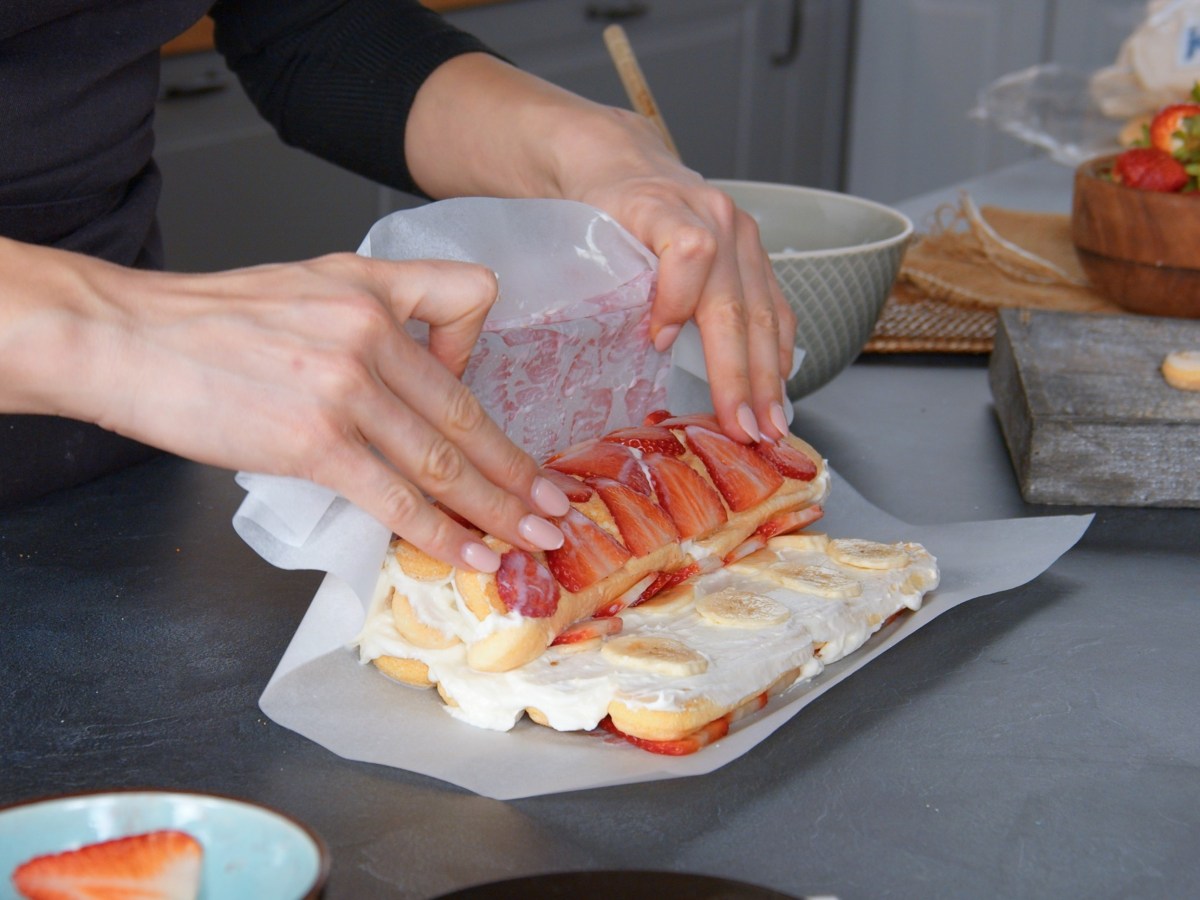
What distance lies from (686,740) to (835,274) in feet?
2.04

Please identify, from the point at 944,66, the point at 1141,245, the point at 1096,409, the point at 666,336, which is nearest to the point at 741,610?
the point at 666,336

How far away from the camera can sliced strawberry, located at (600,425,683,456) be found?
3.40 feet

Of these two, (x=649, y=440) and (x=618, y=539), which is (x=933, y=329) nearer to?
(x=649, y=440)

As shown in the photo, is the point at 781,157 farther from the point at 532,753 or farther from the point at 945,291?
the point at 532,753

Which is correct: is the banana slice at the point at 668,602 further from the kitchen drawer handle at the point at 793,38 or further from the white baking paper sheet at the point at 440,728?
the kitchen drawer handle at the point at 793,38

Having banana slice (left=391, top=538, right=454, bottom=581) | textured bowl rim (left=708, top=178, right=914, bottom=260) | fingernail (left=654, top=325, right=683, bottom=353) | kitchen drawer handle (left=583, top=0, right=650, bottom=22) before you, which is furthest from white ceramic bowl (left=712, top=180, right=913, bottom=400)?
kitchen drawer handle (left=583, top=0, right=650, bottom=22)

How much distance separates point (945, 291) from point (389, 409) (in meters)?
1.20

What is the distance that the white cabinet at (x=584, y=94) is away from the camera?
8.93 feet

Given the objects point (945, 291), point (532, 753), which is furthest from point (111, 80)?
point (945, 291)

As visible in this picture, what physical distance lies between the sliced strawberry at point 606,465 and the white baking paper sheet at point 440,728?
17cm

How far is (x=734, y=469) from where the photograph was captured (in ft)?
3.48

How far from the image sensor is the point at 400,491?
0.84 metres

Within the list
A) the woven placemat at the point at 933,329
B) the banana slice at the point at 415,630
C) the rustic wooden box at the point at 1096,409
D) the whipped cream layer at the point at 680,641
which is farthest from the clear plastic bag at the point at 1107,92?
the banana slice at the point at 415,630

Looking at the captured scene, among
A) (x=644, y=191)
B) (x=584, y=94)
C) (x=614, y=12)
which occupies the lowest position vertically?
(x=584, y=94)
